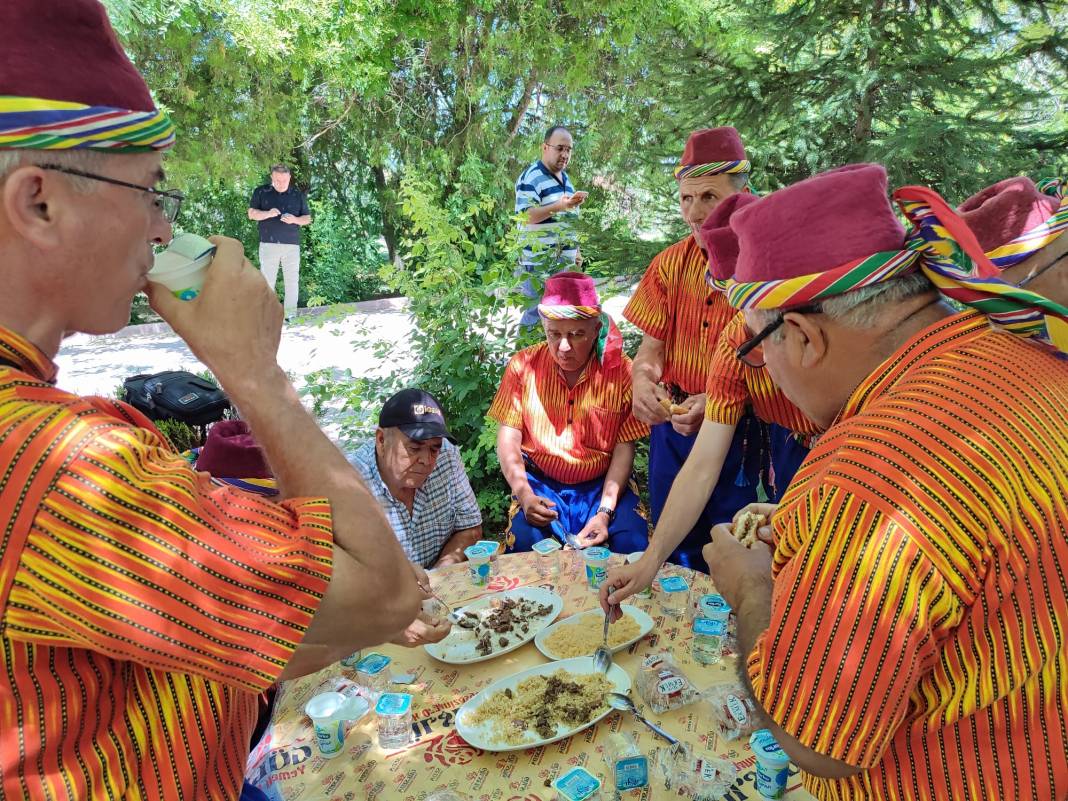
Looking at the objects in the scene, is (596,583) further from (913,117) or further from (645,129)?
(645,129)

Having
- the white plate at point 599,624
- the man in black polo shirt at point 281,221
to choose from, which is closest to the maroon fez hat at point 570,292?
the white plate at point 599,624

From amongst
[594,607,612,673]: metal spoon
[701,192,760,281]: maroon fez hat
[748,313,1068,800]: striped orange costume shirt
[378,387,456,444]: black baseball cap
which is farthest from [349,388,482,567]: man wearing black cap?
[748,313,1068,800]: striped orange costume shirt

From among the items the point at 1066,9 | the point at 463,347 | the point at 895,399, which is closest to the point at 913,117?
the point at 1066,9

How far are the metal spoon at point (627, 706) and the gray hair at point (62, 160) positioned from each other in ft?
5.44

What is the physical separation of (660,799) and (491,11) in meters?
9.99

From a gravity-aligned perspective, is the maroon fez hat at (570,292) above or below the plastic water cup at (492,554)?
above

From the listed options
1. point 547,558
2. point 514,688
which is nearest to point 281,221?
point 547,558

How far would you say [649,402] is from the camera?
140 inches

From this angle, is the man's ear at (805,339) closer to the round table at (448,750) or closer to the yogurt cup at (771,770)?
the yogurt cup at (771,770)

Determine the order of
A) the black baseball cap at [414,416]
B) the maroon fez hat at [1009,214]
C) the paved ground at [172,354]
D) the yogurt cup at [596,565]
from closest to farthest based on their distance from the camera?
1. the maroon fez hat at [1009,214]
2. the yogurt cup at [596,565]
3. the black baseball cap at [414,416]
4. the paved ground at [172,354]

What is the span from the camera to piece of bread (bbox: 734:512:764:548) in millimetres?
1767

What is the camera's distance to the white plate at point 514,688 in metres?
1.77

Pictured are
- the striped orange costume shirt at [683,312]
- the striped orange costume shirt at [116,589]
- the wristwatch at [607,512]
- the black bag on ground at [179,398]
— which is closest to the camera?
the striped orange costume shirt at [116,589]

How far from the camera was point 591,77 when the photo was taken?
1038 cm
